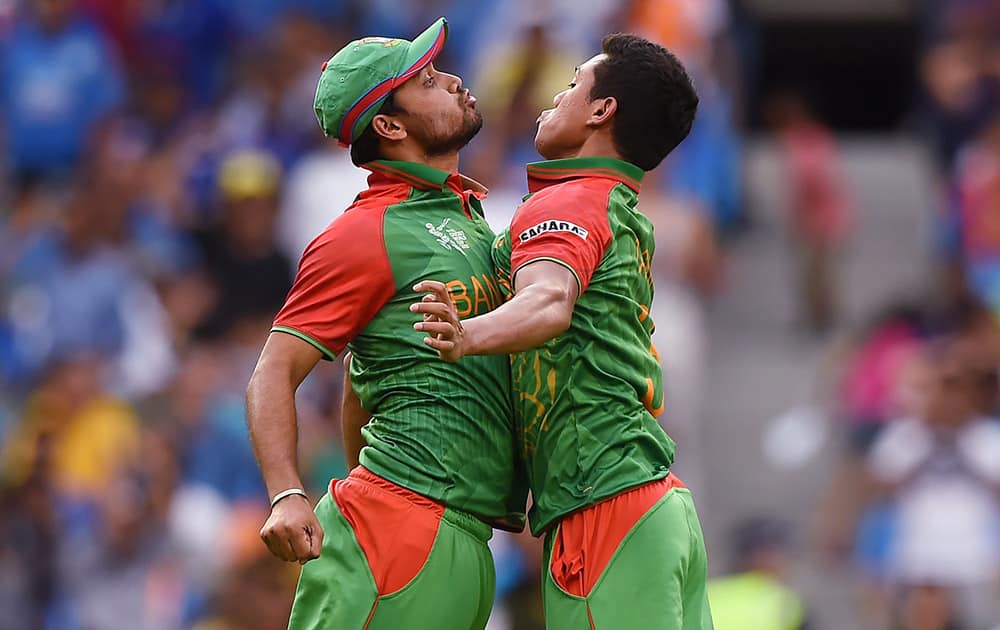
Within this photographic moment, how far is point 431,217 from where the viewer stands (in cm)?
438

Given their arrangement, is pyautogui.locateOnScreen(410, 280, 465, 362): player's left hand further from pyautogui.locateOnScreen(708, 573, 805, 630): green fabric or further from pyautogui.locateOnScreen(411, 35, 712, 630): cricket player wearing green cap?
pyautogui.locateOnScreen(708, 573, 805, 630): green fabric

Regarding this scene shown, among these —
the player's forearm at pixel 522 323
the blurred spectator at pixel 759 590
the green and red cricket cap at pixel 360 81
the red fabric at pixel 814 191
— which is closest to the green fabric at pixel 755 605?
the blurred spectator at pixel 759 590

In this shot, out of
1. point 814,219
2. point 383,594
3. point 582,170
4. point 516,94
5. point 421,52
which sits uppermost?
point 421,52

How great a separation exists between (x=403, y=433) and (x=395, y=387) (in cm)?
11

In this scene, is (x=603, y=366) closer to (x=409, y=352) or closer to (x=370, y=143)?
(x=409, y=352)

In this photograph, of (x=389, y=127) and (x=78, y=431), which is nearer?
(x=389, y=127)

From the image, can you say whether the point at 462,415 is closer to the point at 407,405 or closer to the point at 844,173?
the point at 407,405

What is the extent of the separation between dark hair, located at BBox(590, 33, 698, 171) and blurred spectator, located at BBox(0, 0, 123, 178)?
7.28 metres

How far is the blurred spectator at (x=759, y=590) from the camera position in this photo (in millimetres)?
7914

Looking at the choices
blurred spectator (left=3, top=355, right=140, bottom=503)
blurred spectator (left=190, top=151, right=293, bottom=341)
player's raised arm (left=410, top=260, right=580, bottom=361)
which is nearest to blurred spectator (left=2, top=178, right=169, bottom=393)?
blurred spectator (left=3, top=355, right=140, bottom=503)

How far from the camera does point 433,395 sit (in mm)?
4242

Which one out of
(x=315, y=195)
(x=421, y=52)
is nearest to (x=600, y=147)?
(x=421, y=52)

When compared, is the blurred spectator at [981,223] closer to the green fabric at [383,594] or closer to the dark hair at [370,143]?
the dark hair at [370,143]

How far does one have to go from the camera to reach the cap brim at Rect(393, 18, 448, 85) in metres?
4.35
